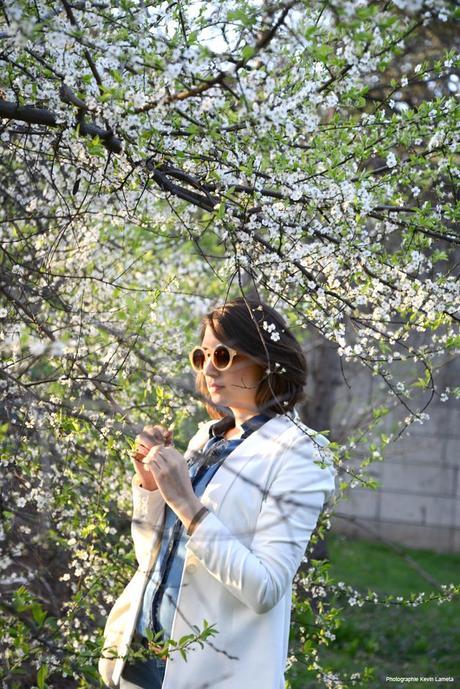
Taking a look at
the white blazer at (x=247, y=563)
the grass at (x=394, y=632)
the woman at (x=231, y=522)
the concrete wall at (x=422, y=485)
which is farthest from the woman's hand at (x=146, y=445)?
the concrete wall at (x=422, y=485)

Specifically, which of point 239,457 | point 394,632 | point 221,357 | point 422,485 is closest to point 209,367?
point 221,357

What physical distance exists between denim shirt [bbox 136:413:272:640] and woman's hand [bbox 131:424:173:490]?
0.28ft

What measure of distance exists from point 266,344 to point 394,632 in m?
4.41

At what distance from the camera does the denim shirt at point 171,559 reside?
2.17m

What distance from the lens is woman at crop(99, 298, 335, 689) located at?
79.7 inches

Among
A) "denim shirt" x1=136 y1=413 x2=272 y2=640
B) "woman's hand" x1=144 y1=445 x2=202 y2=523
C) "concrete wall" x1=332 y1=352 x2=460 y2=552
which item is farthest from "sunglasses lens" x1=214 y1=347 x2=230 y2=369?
"concrete wall" x1=332 y1=352 x2=460 y2=552

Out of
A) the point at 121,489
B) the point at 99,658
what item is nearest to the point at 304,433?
the point at 99,658

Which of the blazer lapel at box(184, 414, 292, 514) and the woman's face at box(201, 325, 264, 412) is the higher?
the woman's face at box(201, 325, 264, 412)

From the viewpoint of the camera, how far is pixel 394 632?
615 cm

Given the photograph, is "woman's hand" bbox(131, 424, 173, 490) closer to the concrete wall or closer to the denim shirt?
the denim shirt

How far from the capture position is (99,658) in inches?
Answer: 85.7

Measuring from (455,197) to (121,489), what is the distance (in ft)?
5.25

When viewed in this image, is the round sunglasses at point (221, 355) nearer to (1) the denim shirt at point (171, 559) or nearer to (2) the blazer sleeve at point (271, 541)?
(1) the denim shirt at point (171, 559)

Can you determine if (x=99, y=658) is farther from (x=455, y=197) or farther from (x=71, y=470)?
(x=455, y=197)
